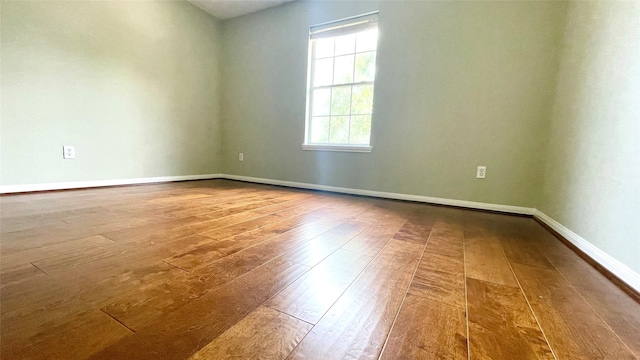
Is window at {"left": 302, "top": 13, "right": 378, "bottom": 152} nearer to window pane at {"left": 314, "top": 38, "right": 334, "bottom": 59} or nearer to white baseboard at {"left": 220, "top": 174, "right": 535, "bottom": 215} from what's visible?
window pane at {"left": 314, "top": 38, "right": 334, "bottom": 59}

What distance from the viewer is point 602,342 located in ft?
2.07

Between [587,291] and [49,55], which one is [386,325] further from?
[49,55]

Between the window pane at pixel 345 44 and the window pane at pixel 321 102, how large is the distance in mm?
450

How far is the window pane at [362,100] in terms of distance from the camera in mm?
2697

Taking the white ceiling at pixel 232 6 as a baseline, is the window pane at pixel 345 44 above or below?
below

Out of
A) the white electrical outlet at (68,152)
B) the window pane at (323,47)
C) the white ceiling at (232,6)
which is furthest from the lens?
the white ceiling at (232,6)

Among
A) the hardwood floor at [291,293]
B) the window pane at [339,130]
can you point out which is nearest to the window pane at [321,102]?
the window pane at [339,130]

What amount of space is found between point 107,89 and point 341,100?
2411mm

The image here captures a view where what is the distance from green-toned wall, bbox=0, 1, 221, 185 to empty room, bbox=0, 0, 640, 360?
0.05ft

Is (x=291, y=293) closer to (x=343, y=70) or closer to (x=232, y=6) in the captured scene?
(x=343, y=70)

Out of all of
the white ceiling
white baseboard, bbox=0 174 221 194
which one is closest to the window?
the white ceiling

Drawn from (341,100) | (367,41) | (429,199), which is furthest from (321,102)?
(429,199)

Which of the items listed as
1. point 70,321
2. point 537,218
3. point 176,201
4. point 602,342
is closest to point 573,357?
point 602,342

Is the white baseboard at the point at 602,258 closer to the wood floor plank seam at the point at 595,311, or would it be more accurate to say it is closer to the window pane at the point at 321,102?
the wood floor plank seam at the point at 595,311
